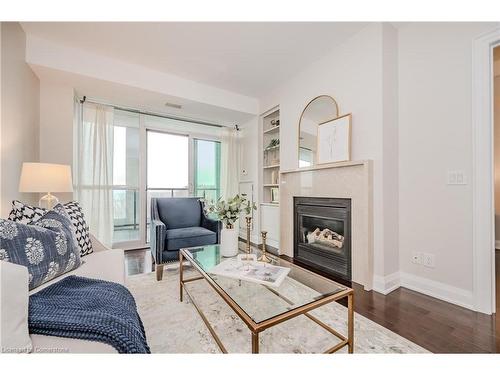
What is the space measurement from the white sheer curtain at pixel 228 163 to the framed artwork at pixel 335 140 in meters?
2.07

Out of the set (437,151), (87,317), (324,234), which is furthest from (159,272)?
(437,151)

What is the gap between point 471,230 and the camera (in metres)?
1.72

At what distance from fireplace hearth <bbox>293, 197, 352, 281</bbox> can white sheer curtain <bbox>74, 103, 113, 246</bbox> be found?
9.04 feet

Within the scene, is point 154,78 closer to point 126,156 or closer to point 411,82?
point 126,156

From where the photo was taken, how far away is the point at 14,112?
197 cm

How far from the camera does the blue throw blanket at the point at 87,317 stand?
0.74 m

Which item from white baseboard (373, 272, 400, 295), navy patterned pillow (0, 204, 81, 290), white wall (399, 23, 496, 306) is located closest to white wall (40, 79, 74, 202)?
navy patterned pillow (0, 204, 81, 290)

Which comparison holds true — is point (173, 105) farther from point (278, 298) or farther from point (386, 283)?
point (386, 283)

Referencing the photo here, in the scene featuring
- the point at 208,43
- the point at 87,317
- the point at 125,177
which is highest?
the point at 208,43

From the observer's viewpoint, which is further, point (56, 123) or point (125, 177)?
point (125, 177)

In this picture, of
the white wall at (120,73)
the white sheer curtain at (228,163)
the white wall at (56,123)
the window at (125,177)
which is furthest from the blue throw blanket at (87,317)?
the white sheer curtain at (228,163)

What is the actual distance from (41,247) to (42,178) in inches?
45.7
